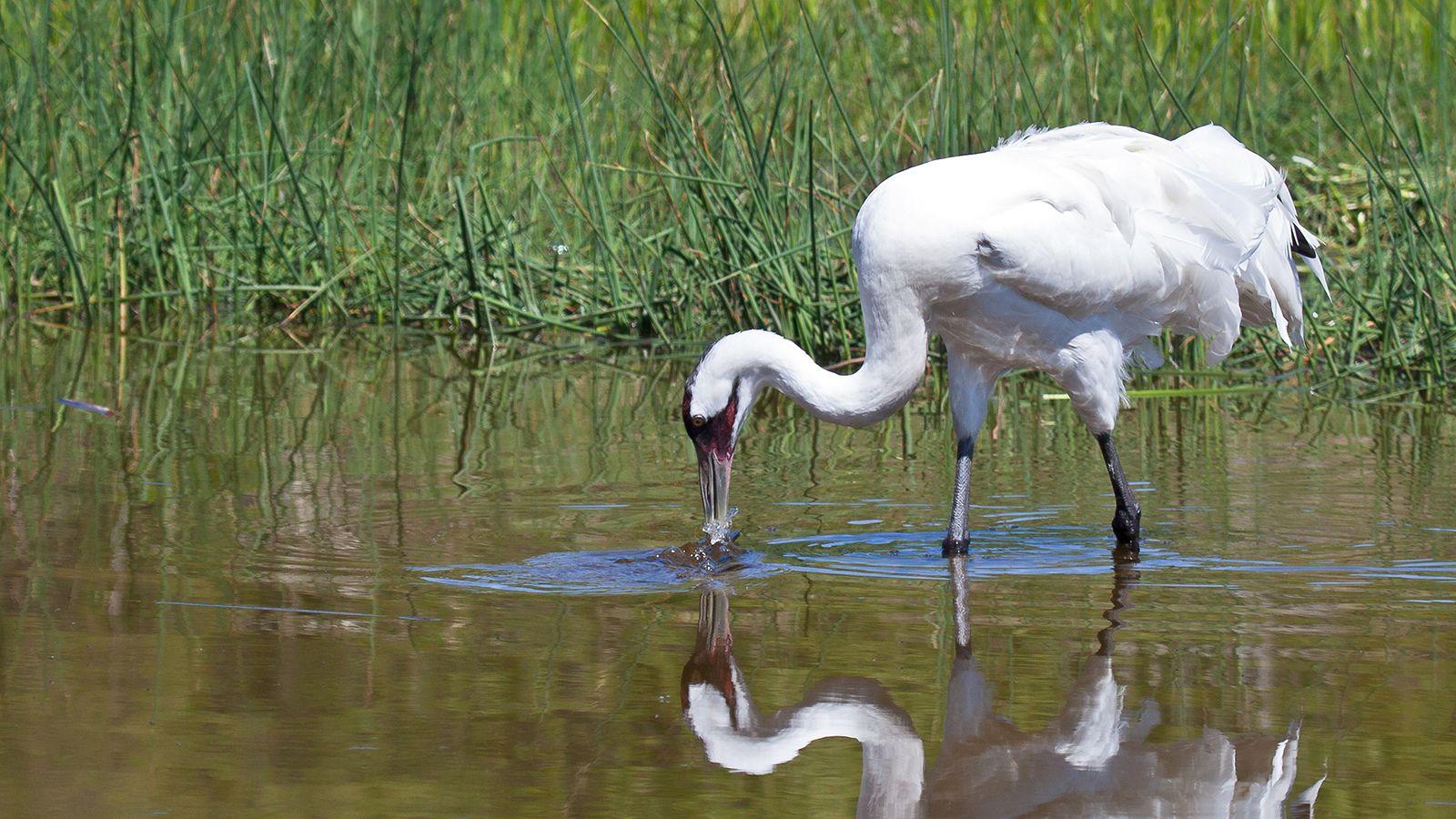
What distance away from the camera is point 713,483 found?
19.3 feet

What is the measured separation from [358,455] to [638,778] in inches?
142

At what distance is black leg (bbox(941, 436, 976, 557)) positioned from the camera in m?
5.76

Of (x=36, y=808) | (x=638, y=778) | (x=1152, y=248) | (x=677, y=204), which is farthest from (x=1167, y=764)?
(x=677, y=204)

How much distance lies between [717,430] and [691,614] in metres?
0.94

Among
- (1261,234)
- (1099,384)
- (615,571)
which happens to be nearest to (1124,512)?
(1099,384)

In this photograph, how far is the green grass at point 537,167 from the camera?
8.50 metres

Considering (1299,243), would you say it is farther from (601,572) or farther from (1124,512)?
(601,572)

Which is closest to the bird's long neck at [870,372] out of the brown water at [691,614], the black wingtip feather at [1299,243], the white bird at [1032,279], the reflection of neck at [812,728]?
the white bird at [1032,279]

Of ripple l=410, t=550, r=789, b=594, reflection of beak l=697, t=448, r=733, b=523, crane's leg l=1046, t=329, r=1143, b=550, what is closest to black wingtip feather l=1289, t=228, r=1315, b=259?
crane's leg l=1046, t=329, r=1143, b=550

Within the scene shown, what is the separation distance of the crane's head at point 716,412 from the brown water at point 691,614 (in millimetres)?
175

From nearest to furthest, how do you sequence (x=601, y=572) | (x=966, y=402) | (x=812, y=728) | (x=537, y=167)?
(x=812, y=728), (x=601, y=572), (x=966, y=402), (x=537, y=167)

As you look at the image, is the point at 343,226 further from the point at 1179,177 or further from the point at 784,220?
the point at 1179,177

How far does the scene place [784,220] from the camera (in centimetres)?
859

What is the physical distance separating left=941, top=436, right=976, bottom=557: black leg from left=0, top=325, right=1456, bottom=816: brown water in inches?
4.0
